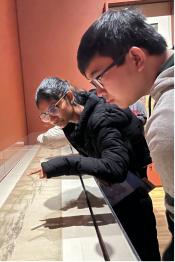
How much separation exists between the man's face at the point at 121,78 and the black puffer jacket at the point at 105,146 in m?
0.31

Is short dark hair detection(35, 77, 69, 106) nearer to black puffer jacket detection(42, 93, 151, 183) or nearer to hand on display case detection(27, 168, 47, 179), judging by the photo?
black puffer jacket detection(42, 93, 151, 183)

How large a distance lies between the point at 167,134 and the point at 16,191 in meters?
0.82

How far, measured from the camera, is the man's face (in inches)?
22.6

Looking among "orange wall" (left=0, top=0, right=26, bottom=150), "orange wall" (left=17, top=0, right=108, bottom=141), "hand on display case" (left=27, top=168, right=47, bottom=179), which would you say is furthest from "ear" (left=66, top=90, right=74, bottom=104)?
"orange wall" (left=17, top=0, right=108, bottom=141)

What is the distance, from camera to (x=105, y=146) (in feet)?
Answer: 3.09

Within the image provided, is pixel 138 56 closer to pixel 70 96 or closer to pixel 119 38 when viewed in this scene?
pixel 119 38

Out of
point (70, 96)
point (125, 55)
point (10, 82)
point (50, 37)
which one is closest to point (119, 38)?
point (125, 55)

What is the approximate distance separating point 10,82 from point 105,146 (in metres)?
1.64

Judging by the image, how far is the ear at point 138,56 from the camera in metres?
0.56

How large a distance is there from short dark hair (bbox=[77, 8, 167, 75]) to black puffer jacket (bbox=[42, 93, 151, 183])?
377 millimetres

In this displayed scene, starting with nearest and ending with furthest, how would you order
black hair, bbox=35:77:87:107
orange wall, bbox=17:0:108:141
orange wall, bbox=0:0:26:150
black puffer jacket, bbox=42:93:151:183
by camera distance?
black puffer jacket, bbox=42:93:151:183 < black hair, bbox=35:77:87:107 < orange wall, bbox=0:0:26:150 < orange wall, bbox=17:0:108:141

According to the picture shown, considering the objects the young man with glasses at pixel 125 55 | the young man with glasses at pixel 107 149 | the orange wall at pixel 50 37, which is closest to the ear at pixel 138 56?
the young man with glasses at pixel 125 55

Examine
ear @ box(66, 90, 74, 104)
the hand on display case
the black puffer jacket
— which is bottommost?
the hand on display case

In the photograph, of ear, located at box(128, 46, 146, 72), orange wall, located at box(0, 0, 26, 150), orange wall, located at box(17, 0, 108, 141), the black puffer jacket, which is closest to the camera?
ear, located at box(128, 46, 146, 72)
